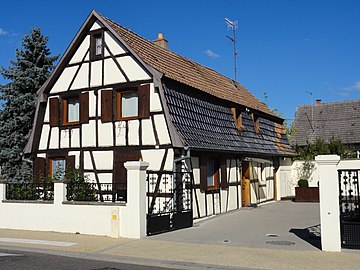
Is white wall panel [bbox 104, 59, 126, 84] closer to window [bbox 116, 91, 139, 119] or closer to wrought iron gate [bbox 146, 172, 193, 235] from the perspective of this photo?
window [bbox 116, 91, 139, 119]

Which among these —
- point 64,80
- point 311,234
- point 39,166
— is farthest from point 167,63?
point 311,234

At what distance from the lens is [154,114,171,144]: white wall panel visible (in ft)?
48.9

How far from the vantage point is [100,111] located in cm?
1670

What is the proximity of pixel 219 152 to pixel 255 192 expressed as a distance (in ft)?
19.0

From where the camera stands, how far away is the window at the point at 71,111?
17.8 m

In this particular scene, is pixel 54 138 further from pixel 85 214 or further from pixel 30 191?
pixel 85 214

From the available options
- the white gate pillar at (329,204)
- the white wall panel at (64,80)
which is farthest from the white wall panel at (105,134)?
the white gate pillar at (329,204)

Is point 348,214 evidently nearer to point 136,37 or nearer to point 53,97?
point 136,37

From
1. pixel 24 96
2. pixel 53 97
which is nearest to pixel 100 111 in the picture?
pixel 53 97

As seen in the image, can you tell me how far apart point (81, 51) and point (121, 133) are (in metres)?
4.12

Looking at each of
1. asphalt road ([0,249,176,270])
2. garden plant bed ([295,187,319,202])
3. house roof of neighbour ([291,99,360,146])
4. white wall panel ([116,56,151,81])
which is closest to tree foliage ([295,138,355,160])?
garden plant bed ([295,187,319,202])

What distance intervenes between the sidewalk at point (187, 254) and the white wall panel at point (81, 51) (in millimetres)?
8098

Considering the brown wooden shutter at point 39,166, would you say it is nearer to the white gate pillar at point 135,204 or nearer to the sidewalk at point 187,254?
the sidewalk at point 187,254

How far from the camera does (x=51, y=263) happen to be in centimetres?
905
